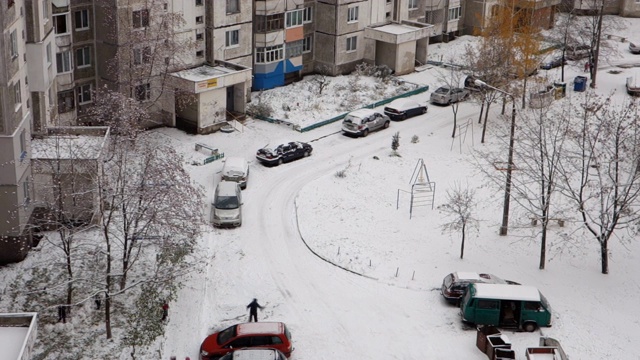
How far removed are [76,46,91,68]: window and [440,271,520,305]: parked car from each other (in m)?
27.8

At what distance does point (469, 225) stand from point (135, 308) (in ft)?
56.7

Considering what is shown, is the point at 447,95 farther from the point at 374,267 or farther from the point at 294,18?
the point at 374,267

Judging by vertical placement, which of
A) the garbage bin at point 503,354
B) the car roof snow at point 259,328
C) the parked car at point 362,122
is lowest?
the garbage bin at point 503,354

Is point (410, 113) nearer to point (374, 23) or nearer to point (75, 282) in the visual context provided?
point (374, 23)

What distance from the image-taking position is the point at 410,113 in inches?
2537

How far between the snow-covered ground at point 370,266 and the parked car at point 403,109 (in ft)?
19.0

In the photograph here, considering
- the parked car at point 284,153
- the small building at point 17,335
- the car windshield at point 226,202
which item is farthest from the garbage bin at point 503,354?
the parked car at point 284,153

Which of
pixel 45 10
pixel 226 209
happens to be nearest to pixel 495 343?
pixel 226 209

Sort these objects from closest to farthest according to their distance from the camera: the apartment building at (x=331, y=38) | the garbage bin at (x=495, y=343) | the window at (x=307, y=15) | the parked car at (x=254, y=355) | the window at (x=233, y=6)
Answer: the parked car at (x=254, y=355)
the garbage bin at (x=495, y=343)
the window at (x=233, y=6)
the apartment building at (x=331, y=38)
the window at (x=307, y=15)

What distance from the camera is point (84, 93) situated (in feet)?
190

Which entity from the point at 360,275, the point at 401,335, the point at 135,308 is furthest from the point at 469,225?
the point at 135,308

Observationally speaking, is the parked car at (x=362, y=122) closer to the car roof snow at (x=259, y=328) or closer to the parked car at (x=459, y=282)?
the parked car at (x=459, y=282)

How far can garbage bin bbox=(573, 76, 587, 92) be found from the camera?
7000cm

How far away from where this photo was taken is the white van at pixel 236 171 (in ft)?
168
